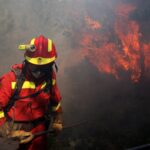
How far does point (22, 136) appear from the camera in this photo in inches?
162

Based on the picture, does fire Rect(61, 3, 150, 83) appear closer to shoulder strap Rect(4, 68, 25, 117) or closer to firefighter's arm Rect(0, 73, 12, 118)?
shoulder strap Rect(4, 68, 25, 117)

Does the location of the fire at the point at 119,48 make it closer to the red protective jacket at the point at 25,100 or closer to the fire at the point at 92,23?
the fire at the point at 92,23

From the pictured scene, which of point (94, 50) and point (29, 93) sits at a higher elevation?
point (29, 93)

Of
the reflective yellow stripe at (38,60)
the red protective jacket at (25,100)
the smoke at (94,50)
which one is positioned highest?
the reflective yellow stripe at (38,60)

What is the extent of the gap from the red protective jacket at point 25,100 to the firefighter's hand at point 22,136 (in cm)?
27

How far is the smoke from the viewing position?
9445 millimetres

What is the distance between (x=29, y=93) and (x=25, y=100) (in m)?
0.13

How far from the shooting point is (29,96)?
4.32 m

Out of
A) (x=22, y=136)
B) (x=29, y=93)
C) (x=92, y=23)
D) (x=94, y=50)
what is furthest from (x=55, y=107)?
(x=92, y=23)

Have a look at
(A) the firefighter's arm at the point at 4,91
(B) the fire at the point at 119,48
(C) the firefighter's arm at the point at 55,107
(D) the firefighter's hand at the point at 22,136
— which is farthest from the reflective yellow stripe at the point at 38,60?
(B) the fire at the point at 119,48

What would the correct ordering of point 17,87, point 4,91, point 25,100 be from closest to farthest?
point 4,91, point 17,87, point 25,100

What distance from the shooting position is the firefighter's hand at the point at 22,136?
4.10 metres

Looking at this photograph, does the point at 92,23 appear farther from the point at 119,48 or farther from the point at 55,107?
the point at 55,107

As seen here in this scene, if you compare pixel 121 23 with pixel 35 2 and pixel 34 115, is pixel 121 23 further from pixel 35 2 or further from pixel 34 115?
pixel 34 115
